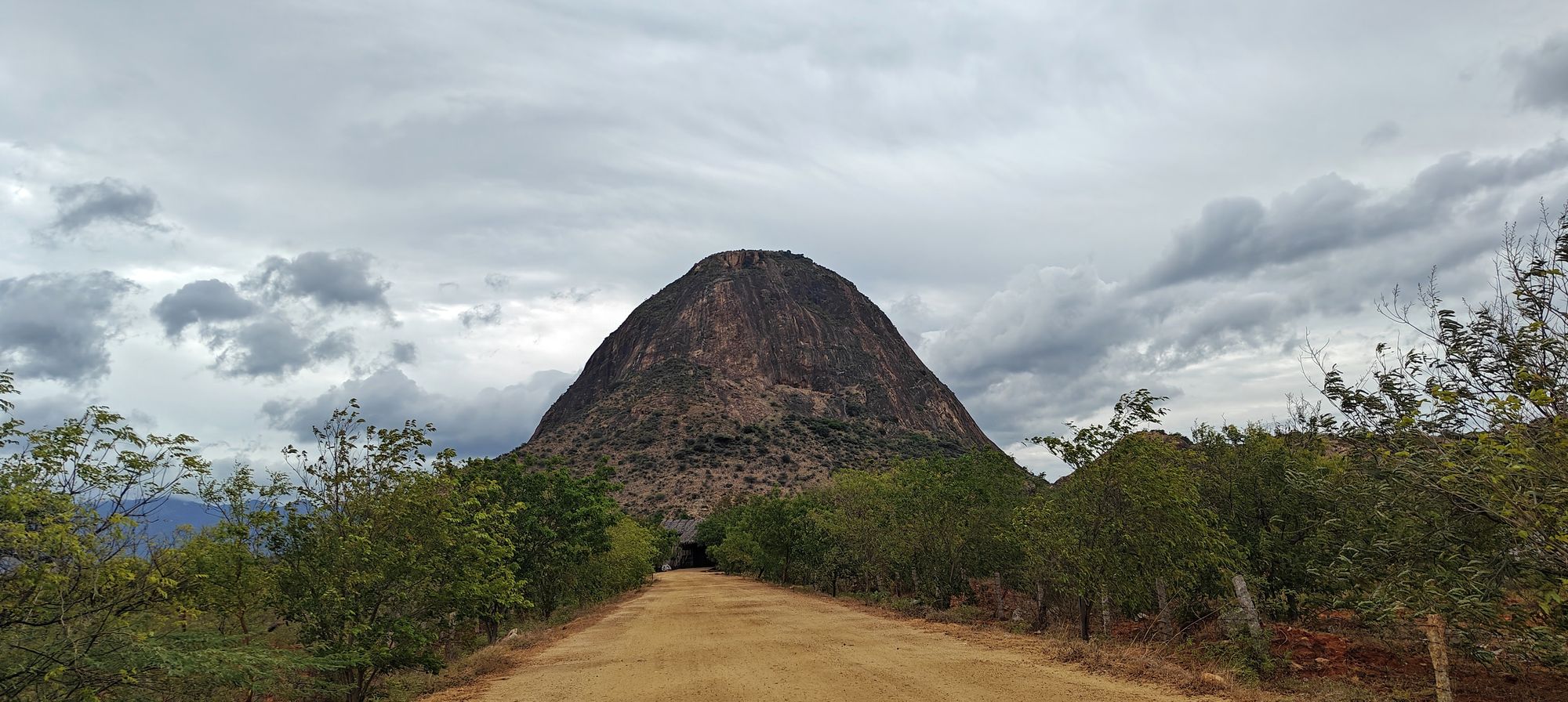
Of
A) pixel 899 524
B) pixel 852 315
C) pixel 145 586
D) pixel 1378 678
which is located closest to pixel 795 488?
pixel 899 524

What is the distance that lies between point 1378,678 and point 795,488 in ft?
241

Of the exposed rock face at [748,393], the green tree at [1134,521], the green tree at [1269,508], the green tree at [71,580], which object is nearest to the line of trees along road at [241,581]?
the green tree at [71,580]

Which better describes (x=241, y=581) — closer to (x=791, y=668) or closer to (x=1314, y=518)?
(x=791, y=668)

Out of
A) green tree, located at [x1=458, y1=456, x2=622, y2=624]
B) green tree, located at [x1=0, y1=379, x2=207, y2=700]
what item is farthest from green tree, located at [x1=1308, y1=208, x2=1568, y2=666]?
green tree, located at [x1=458, y1=456, x2=622, y2=624]

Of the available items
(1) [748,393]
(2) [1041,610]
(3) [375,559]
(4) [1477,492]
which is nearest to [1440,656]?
(4) [1477,492]

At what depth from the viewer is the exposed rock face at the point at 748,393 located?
323ft

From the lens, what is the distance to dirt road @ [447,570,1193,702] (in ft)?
39.7

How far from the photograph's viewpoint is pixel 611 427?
353 ft

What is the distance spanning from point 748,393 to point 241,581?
11493 centimetres

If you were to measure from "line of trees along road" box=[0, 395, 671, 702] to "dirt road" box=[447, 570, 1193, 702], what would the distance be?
2488 millimetres

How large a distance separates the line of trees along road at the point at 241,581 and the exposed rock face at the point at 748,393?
62644 millimetres

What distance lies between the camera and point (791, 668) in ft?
48.8

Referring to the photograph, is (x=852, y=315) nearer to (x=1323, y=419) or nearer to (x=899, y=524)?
(x=899, y=524)

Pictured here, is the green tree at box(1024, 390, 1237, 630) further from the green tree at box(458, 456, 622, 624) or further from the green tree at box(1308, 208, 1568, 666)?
the green tree at box(458, 456, 622, 624)
